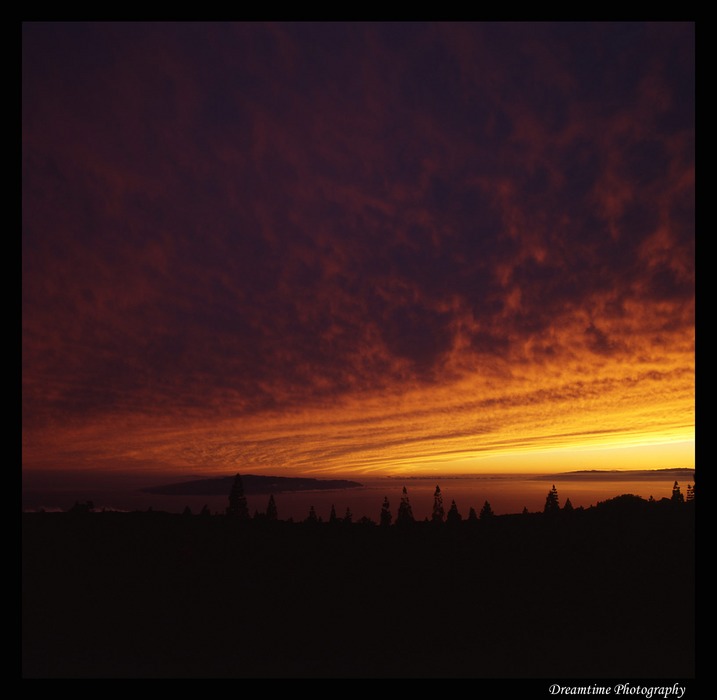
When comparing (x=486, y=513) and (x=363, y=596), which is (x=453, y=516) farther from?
(x=363, y=596)

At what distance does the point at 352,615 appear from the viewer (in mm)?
24953

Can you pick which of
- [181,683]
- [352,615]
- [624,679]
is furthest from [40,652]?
[624,679]

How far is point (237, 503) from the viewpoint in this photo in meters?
42.3

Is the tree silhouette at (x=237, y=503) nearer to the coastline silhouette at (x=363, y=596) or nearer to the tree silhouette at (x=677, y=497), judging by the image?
the coastline silhouette at (x=363, y=596)

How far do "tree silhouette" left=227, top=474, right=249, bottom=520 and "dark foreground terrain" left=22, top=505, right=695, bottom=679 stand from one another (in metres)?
2.78

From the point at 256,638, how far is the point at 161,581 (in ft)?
27.1

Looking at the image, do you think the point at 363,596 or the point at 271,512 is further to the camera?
the point at 271,512

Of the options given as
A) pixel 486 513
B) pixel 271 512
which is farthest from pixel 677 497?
pixel 271 512

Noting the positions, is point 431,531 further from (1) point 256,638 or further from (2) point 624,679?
(2) point 624,679

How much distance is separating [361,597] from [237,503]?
19.7m

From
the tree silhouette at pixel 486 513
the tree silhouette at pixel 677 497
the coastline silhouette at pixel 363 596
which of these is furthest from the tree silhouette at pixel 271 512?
the tree silhouette at pixel 677 497

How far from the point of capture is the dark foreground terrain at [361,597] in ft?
66.1

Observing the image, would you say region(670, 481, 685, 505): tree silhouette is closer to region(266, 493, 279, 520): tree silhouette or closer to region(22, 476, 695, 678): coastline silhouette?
region(22, 476, 695, 678): coastline silhouette

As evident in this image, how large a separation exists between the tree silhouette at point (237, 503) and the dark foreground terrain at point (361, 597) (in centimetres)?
278
